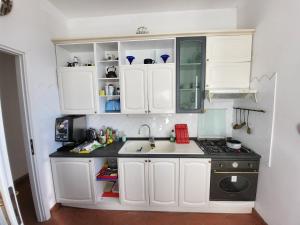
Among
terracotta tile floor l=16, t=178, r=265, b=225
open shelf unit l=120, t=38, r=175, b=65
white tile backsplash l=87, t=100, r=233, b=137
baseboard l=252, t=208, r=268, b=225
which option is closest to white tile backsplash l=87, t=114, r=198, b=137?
white tile backsplash l=87, t=100, r=233, b=137

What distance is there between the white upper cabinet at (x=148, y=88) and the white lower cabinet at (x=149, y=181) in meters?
0.67

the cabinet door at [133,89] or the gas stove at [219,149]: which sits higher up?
the cabinet door at [133,89]

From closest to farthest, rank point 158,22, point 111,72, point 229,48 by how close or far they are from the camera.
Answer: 1. point 229,48
2. point 111,72
3. point 158,22

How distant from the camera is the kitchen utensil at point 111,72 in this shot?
212 cm

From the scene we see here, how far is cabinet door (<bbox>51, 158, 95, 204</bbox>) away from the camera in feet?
6.24

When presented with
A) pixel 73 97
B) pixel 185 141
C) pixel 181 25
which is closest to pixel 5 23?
pixel 73 97

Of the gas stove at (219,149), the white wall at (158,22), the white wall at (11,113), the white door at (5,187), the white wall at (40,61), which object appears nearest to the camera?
the white door at (5,187)

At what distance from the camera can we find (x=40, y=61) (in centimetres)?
180

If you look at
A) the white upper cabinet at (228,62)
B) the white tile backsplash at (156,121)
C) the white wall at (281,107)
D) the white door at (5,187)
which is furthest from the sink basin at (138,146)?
the white door at (5,187)

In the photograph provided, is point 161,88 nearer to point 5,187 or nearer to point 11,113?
point 5,187

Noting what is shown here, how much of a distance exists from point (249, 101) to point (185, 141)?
3.23ft

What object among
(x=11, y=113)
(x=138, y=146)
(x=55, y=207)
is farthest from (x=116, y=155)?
(x=11, y=113)

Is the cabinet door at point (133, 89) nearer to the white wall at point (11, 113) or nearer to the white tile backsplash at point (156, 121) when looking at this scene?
the white tile backsplash at point (156, 121)

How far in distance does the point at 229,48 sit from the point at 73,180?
103 inches
